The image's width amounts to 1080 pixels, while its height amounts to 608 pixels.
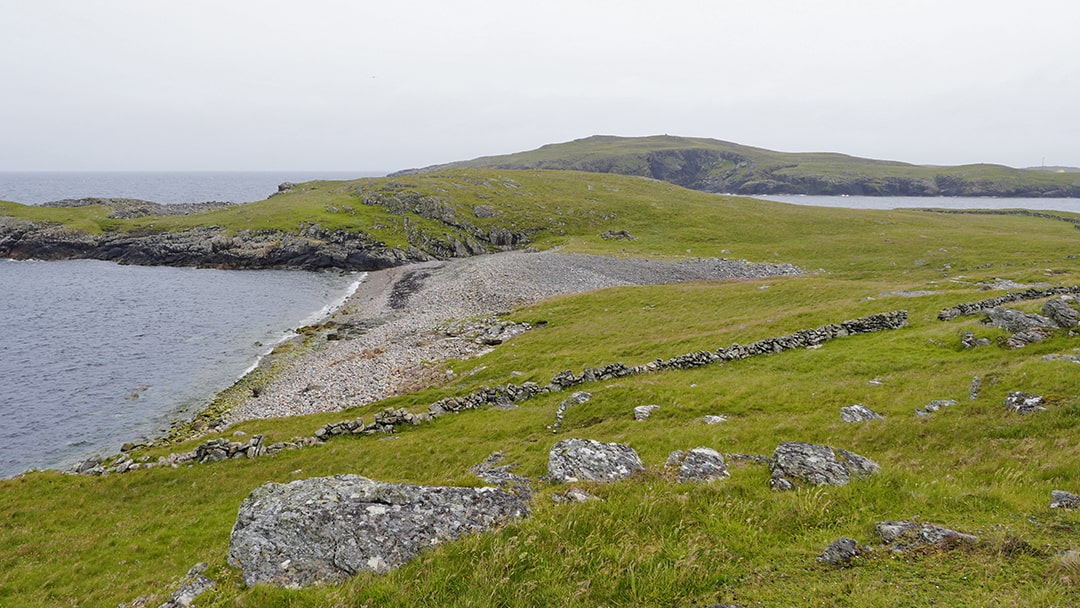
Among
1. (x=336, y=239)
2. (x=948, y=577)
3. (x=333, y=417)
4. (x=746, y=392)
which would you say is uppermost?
(x=336, y=239)

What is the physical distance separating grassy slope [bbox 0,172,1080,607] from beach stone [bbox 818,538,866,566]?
317 millimetres

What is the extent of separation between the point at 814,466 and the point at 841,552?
4.52m

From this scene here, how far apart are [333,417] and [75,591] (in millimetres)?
18281

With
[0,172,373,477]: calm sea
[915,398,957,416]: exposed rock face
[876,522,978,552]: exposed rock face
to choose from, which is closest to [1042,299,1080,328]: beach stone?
[915,398,957,416]: exposed rock face

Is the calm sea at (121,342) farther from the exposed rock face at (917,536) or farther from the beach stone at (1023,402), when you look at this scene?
the beach stone at (1023,402)

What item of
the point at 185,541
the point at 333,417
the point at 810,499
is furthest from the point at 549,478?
the point at 333,417

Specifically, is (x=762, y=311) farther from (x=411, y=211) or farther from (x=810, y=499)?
(x=411, y=211)

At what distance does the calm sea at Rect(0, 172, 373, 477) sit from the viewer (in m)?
37.5

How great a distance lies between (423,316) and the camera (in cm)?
6334

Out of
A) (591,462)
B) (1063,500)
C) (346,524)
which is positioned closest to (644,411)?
(591,462)

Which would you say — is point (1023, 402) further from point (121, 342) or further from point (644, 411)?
point (121, 342)

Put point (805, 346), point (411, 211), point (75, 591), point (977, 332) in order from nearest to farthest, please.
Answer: point (75, 591) < point (977, 332) < point (805, 346) < point (411, 211)

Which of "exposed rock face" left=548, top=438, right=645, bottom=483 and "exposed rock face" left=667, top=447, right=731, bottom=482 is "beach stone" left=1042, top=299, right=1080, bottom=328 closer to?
"exposed rock face" left=667, top=447, right=731, bottom=482

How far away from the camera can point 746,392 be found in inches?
1000
